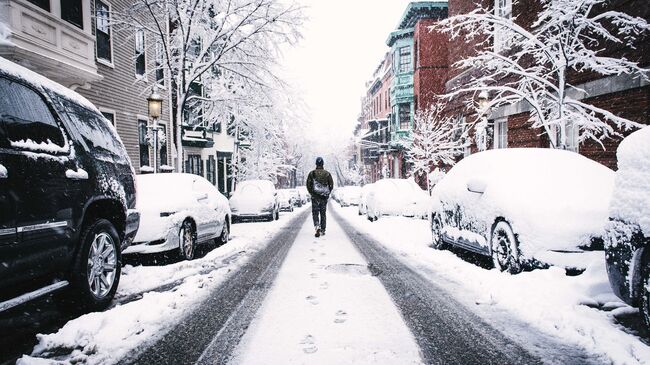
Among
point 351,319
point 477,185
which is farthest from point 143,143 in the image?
point 351,319

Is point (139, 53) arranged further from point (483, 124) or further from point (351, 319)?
point (351, 319)

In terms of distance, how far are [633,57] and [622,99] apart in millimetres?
955

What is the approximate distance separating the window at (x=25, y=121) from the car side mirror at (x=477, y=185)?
16.4ft

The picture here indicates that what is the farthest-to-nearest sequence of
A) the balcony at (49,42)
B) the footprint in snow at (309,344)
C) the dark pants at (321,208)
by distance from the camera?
the dark pants at (321,208) < the balcony at (49,42) < the footprint in snow at (309,344)

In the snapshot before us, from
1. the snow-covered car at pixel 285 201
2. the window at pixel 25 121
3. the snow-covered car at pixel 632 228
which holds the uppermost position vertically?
the window at pixel 25 121

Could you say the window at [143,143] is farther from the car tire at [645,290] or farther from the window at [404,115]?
the window at [404,115]

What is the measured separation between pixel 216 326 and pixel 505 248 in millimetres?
3718

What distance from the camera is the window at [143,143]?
55.4 feet

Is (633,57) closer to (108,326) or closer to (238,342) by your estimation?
(238,342)

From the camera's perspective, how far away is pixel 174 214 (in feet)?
22.3

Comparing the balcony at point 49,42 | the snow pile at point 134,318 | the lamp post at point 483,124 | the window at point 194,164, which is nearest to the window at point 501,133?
the lamp post at point 483,124

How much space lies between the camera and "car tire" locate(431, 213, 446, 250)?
25.9 feet

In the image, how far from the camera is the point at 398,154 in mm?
37812

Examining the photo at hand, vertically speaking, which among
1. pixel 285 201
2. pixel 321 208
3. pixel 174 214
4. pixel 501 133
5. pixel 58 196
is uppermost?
pixel 501 133
